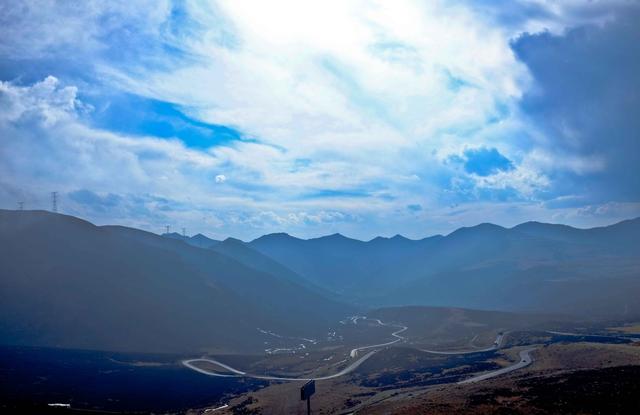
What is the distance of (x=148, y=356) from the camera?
449 feet

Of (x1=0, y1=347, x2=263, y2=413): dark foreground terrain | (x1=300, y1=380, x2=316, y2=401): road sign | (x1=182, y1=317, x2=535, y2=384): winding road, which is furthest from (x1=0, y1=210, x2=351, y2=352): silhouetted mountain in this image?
(x1=300, y1=380, x2=316, y2=401): road sign

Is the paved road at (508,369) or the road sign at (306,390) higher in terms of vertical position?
the road sign at (306,390)

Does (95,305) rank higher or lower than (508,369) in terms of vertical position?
higher

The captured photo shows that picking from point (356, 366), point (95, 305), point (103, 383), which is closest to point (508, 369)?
point (356, 366)

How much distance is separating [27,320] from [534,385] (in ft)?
465

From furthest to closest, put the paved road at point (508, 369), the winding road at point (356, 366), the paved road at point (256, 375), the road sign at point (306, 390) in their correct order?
the paved road at point (256, 375)
the winding road at point (356, 366)
the paved road at point (508, 369)
the road sign at point (306, 390)

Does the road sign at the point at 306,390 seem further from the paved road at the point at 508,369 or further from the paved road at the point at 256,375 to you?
the paved road at the point at 256,375

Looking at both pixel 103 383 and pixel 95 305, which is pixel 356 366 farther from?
pixel 95 305

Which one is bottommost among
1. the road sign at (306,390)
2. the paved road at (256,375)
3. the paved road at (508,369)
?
the paved road at (256,375)

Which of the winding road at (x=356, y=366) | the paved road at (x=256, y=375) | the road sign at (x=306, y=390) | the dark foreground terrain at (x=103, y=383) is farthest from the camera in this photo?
the paved road at (x=256, y=375)

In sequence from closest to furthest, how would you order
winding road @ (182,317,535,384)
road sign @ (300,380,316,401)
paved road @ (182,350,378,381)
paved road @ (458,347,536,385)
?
1. road sign @ (300,380,316,401)
2. paved road @ (458,347,536,385)
3. winding road @ (182,317,535,384)
4. paved road @ (182,350,378,381)

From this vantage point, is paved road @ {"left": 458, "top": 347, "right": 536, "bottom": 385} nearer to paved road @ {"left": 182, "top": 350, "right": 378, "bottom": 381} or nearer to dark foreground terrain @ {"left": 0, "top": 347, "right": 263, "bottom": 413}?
paved road @ {"left": 182, "top": 350, "right": 378, "bottom": 381}

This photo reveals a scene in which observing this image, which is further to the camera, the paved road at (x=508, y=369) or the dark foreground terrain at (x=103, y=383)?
the paved road at (x=508, y=369)

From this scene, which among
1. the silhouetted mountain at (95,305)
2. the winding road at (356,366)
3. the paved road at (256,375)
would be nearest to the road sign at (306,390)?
the winding road at (356,366)
